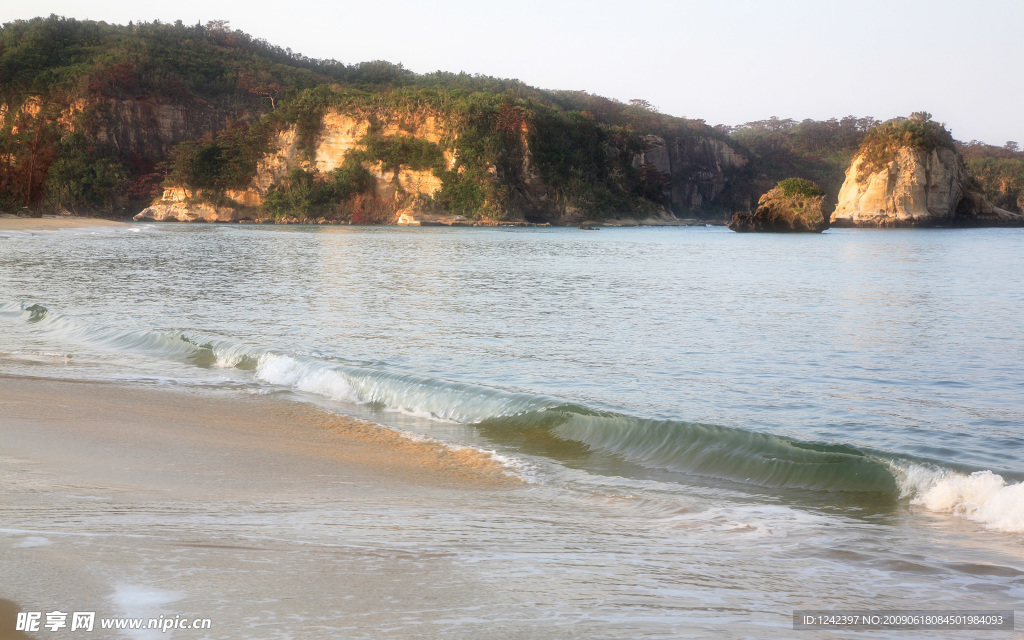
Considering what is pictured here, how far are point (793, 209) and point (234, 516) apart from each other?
68527 millimetres

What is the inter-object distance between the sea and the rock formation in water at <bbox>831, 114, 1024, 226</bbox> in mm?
65786

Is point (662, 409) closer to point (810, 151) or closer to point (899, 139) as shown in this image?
point (899, 139)

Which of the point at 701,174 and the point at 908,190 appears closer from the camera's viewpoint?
the point at 908,190

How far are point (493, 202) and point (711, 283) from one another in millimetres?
69581

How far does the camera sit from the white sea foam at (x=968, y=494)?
4855mm

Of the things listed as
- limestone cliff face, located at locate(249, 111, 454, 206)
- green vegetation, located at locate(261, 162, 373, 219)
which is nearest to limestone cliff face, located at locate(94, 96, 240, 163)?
limestone cliff face, located at locate(249, 111, 454, 206)

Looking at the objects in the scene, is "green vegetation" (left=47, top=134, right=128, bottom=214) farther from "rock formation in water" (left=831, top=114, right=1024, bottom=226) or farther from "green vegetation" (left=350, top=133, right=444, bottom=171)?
"rock formation in water" (left=831, top=114, right=1024, bottom=226)

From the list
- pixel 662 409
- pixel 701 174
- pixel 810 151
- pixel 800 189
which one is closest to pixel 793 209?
pixel 800 189

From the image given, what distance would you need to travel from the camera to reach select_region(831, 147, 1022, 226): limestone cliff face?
263 ft

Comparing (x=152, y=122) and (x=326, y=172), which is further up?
(x=152, y=122)

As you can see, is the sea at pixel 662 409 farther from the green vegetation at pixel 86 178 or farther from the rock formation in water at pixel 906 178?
the green vegetation at pixel 86 178

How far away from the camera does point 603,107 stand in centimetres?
15162

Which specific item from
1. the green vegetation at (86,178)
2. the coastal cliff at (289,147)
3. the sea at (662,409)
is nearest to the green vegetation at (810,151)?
the coastal cliff at (289,147)

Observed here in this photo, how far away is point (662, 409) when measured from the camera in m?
7.68
